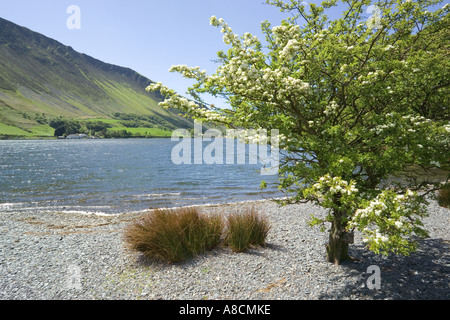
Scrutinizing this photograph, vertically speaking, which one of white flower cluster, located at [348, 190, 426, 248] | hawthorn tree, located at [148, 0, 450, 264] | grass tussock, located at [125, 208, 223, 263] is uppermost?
hawthorn tree, located at [148, 0, 450, 264]

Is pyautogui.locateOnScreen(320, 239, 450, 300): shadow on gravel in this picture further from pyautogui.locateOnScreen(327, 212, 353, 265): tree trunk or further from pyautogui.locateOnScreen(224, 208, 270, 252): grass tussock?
pyautogui.locateOnScreen(224, 208, 270, 252): grass tussock

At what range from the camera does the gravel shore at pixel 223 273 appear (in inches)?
294

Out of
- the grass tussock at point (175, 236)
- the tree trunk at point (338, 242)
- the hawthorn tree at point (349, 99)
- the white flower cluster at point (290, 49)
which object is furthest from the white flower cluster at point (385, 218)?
the grass tussock at point (175, 236)

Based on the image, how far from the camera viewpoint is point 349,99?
287 inches

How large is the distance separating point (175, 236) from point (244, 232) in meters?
2.58

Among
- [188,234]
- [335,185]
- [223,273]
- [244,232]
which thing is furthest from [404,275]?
[188,234]

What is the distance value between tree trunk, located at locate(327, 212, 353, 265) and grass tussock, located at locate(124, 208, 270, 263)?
8.50ft

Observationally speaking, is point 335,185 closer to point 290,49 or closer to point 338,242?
point 290,49

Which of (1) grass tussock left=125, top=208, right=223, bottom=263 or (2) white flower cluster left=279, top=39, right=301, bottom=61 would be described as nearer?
(2) white flower cluster left=279, top=39, right=301, bottom=61

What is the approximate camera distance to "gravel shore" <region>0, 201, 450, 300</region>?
7.46 metres

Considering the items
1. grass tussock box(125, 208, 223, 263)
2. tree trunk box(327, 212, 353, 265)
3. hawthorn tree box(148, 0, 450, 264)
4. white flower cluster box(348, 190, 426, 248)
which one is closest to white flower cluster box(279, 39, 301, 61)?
hawthorn tree box(148, 0, 450, 264)

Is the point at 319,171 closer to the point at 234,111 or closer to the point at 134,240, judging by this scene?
the point at 234,111

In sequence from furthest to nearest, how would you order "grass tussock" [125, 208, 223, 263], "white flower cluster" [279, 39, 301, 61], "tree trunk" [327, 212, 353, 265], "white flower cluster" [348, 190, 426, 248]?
"grass tussock" [125, 208, 223, 263] → "tree trunk" [327, 212, 353, 265] → "white flower cluster" [279, 39, 301, 61] → "white flower cluster" [348, 190, 426, 248]
